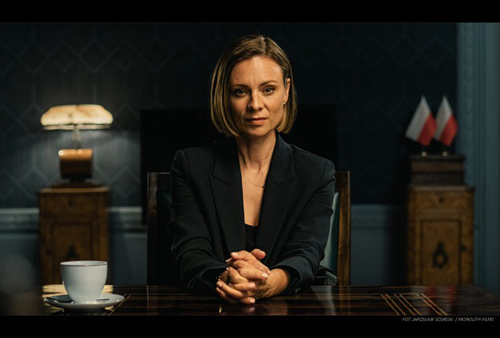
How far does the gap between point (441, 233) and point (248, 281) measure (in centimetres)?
254

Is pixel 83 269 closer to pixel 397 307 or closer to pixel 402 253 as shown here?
pixel 397 307

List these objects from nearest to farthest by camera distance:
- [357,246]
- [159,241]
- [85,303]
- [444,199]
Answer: [85,303]
[159,241]
[444,199]
[357,246]

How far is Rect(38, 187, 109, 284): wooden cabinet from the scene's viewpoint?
3.54m

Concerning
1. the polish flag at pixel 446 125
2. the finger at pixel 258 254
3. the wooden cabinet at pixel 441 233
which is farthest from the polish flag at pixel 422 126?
the finger at pixel 258 254

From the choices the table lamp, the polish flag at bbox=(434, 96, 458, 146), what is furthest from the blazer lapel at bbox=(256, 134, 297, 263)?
the polish flag at bbox=(434, 96, 458, 146)

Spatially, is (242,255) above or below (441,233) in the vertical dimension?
above

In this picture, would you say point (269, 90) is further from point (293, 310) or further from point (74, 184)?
point (74, 184)

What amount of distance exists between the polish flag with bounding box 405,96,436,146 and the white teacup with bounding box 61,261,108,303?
289cm


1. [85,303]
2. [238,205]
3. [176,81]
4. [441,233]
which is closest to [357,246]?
[441,233]

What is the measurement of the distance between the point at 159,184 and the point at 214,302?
0.57 m

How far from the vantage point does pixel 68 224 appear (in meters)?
3.55

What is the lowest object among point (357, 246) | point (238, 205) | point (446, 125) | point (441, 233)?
point (357, 246)

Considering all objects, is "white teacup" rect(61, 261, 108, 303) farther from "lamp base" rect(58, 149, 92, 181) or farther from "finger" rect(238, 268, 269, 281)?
"lamp base" rect(58, 149, 92, 181)

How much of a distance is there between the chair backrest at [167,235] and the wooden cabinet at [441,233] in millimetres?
1895
